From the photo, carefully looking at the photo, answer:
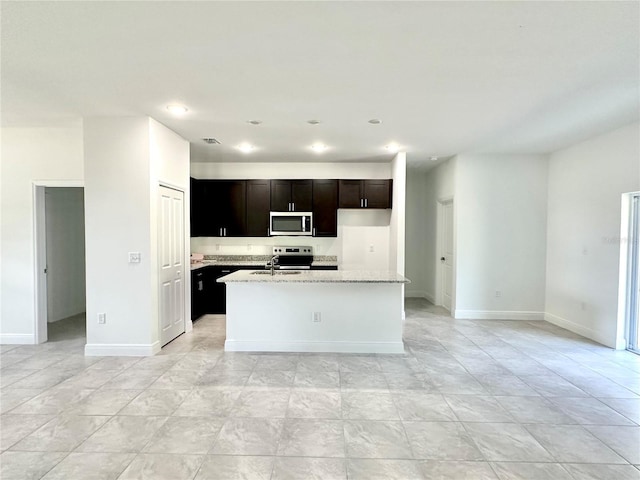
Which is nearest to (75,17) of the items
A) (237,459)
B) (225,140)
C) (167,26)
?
(167,26)

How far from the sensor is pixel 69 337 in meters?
4.39

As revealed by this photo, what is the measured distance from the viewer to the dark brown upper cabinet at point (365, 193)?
5762 mm

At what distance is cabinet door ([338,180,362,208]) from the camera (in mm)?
5789

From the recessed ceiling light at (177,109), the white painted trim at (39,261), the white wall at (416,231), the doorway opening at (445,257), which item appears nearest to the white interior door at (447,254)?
the doorway opening at (445,257)

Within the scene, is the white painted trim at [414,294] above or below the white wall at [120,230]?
below

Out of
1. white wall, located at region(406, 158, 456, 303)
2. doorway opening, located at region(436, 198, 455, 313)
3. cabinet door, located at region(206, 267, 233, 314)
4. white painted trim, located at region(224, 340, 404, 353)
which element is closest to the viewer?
white painted trim, located at region(224, 340, 404, 353)

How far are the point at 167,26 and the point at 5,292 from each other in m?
4.26

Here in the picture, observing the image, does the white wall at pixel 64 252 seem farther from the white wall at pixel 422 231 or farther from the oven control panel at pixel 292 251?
the white wall at pixel 422 231

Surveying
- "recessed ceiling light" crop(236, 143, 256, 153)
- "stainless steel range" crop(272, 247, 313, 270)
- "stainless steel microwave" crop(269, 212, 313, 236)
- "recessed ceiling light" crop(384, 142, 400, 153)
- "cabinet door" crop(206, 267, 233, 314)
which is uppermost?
"recessed ceiling light" crop(384, 142, 400, 153)

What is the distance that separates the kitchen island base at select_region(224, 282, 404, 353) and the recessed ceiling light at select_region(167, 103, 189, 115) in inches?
78.6

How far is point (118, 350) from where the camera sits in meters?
3.71

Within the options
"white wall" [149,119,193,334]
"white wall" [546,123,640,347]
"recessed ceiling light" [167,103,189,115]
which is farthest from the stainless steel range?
"white wall" [546,123,640,347]

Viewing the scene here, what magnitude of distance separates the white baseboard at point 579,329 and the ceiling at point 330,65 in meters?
2.62

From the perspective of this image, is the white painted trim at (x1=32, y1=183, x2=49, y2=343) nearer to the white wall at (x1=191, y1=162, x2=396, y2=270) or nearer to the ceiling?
the ceiling
